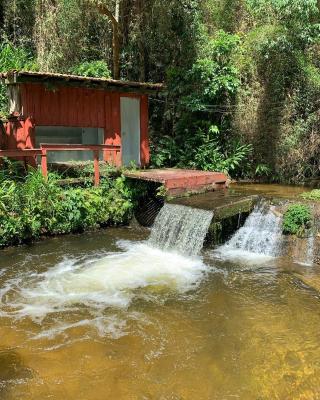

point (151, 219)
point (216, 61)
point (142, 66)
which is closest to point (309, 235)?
point (151, 219)

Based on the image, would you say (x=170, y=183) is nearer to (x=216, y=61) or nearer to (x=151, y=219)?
(x=151, y=219)

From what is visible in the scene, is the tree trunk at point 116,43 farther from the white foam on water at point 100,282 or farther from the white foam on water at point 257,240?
the white foam on water at point 100,282

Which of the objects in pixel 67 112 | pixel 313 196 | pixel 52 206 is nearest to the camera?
pixel 52 206

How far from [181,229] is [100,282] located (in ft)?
8.74

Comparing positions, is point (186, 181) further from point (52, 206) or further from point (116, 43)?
point (116, 43)

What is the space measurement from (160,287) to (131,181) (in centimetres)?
474

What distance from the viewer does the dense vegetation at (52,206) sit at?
949cm

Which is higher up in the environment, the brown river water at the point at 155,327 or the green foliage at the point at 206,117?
the green foliage at the point at 206,117

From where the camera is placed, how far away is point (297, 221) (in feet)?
30.6

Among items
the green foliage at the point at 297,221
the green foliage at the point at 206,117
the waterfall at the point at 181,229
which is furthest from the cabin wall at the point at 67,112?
the green foliage at the point at 297,221

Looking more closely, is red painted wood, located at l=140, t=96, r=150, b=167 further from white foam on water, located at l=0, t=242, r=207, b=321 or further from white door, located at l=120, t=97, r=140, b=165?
white foam on water, located at l=0, t=242, r=207, b=321

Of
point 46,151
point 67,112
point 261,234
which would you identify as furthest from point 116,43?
point 261,234

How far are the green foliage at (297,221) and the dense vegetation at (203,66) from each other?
593 cm

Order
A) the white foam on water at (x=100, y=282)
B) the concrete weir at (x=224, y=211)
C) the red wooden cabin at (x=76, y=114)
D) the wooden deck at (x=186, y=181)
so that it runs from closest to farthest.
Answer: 1. the white foam on water at (x=100, y=282)
2. the concrete weir at (x=224, y=211)
3. the wooden deck at (x=186, y=181)
4. the red wooden cabin at (x=76, y=114)
